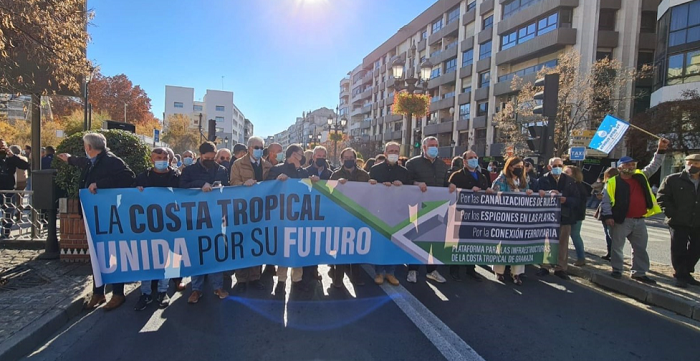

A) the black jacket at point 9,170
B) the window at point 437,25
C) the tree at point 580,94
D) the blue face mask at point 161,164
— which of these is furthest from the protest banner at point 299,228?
the window at point 437,25

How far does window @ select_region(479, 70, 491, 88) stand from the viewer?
3834 centimetres

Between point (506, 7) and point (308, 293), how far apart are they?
38654mm

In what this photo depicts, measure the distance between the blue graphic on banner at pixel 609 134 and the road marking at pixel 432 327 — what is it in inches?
222

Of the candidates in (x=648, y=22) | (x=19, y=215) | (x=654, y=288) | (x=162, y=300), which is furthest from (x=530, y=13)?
(x=162, y=300)

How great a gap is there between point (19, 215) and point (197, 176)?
5164 mm

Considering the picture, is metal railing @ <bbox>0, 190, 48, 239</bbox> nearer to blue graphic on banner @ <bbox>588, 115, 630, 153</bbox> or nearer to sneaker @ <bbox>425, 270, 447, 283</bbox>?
sneaker @ <bbox>425, 270, 447, 283</bbox>

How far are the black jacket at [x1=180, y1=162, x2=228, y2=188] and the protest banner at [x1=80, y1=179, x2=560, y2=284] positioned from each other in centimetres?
19

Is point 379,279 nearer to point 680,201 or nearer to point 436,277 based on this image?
point 436,277

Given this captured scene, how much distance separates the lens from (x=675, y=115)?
19.9 m

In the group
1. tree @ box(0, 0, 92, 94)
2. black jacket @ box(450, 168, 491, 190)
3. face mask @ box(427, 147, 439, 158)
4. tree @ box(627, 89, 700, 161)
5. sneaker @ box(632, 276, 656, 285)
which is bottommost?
sneaker @ box(632, 276, 656, 285)

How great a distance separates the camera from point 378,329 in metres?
3.99

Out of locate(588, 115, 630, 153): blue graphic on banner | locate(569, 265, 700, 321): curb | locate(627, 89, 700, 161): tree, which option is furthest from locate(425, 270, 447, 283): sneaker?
locate(627, 89, 700, 161): tree

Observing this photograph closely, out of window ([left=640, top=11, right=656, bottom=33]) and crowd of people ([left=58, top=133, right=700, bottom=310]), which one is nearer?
crowd of people ([left=58, top=133, right=700, bottom=310])

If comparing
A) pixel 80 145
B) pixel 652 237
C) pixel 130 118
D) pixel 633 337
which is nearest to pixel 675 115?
pixel 652 237
